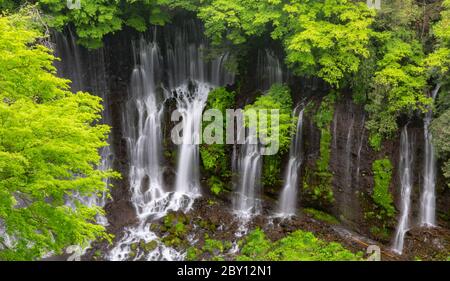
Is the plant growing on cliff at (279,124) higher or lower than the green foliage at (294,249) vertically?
higher

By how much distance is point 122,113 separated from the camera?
20125mm

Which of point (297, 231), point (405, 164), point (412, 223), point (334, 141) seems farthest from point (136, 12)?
point (412, 223)

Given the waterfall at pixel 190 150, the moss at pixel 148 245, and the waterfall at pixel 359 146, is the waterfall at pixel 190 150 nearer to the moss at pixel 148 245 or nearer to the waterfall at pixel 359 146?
the moss at pixel 148 245

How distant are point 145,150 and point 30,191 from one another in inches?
439

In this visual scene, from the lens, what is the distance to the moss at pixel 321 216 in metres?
16.9

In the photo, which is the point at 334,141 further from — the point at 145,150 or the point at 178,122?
the point at 145,150

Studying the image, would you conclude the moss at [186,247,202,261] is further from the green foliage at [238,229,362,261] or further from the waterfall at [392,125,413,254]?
the waterfall at [392,125,413,254]

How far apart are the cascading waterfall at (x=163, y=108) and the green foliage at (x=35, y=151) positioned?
8692 millimetres

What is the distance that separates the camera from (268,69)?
63.2ft
